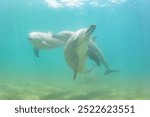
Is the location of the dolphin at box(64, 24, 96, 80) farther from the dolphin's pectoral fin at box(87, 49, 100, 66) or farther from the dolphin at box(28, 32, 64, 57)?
the dolphin at box(28, 32, 64, 57)

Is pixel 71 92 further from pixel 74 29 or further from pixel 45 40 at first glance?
Answer: pixel 74 29

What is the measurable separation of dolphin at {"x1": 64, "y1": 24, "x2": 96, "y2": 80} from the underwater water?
1081 millimetres

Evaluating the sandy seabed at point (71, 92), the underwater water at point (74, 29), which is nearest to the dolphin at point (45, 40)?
the underwater water at point (74, 29)

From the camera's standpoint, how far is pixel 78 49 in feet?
18.9

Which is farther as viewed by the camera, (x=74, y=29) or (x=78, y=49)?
(x=74, y=29)

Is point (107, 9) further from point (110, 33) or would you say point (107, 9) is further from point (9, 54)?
point (9, 54)

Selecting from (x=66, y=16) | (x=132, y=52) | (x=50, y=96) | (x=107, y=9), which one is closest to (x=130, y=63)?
(x=132, y=52)

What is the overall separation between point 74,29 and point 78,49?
5.20 m

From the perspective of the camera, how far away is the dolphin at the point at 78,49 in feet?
18.4

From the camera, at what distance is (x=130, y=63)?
27.9m

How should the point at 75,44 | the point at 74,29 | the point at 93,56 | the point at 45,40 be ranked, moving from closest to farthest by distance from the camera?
the point at 75,44 < the point at 93,56 < the point at 45,40 < the point at 74,29

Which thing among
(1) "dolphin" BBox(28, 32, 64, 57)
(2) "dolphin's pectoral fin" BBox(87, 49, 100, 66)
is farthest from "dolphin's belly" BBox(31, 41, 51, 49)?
(2) "dolphin's pectoral fin" BBox(87, 49, 100, 66)

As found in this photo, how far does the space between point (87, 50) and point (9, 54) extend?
2724cm

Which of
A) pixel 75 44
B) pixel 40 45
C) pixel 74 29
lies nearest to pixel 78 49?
pixel 75 44
